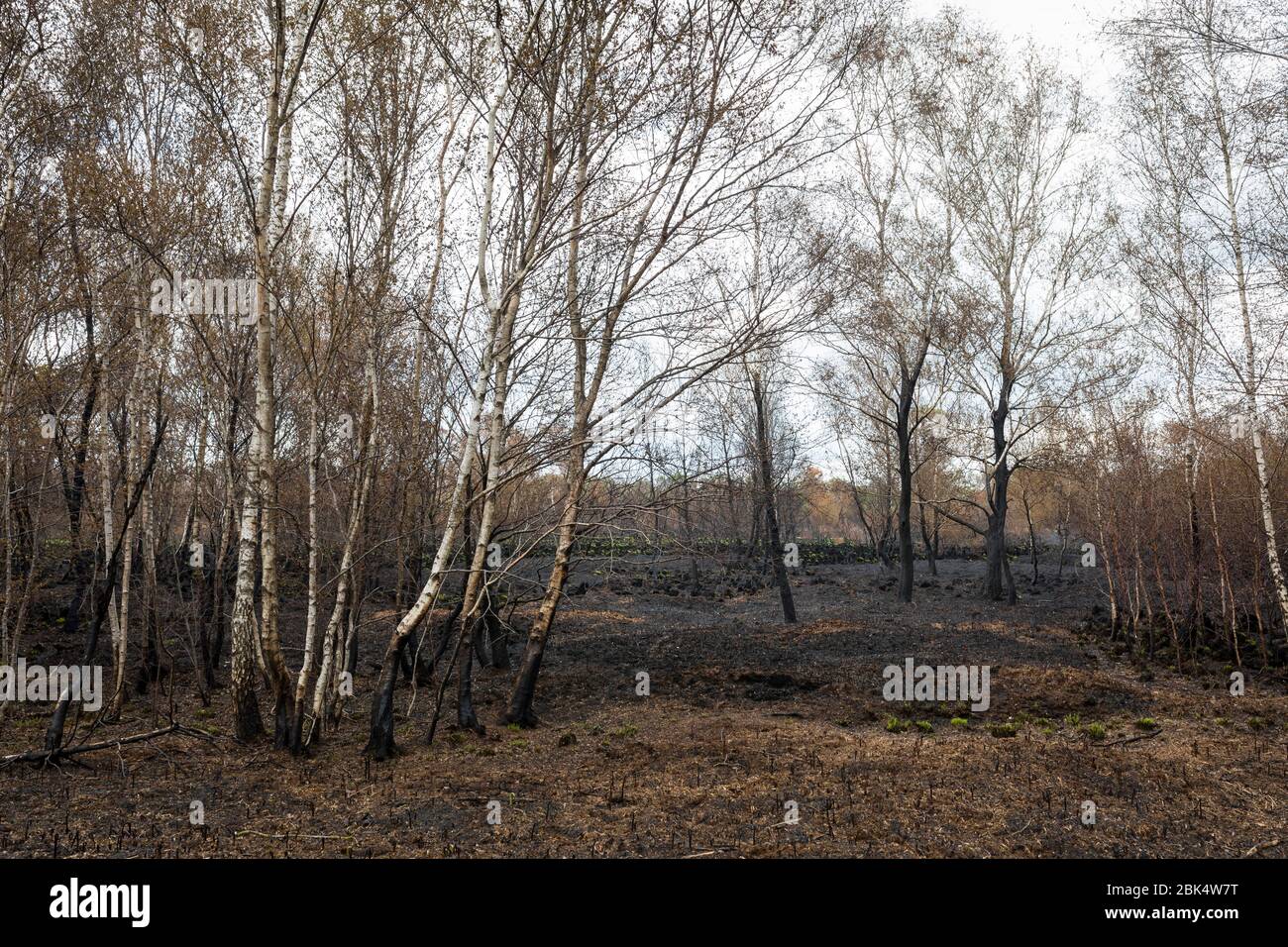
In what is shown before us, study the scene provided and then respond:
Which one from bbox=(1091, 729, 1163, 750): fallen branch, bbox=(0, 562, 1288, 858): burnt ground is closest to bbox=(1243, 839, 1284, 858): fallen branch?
bbox=(0, 562, 1288, 858): burnt ground

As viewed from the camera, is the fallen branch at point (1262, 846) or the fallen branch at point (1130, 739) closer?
the fallen branch at point (1262, 846)

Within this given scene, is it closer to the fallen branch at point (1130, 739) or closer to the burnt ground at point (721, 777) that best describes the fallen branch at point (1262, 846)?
the burnt ground at point (721, 777)

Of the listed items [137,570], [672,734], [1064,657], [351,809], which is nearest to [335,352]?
[351,809]

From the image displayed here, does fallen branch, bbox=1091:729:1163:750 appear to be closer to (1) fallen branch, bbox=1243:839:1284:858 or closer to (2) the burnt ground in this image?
(2) the burnt ground

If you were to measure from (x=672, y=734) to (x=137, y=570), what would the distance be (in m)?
12.5

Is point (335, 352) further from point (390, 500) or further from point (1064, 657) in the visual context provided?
point (1064, 657)

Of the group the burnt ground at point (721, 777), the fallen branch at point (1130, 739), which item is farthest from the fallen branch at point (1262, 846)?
the fallen branch at point (1130, 739)

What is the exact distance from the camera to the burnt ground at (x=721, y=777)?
4809 millimetres

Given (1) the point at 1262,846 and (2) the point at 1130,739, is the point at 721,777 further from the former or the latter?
(2) the point at 1130,739

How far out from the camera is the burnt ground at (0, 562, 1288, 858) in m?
4.81

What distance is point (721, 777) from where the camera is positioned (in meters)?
6.26

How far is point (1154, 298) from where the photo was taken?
14.5 metres

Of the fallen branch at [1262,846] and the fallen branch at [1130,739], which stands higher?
the fallen branch at [1262,846]

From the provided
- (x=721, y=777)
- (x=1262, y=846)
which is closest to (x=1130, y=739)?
(x=1262, y=846)
